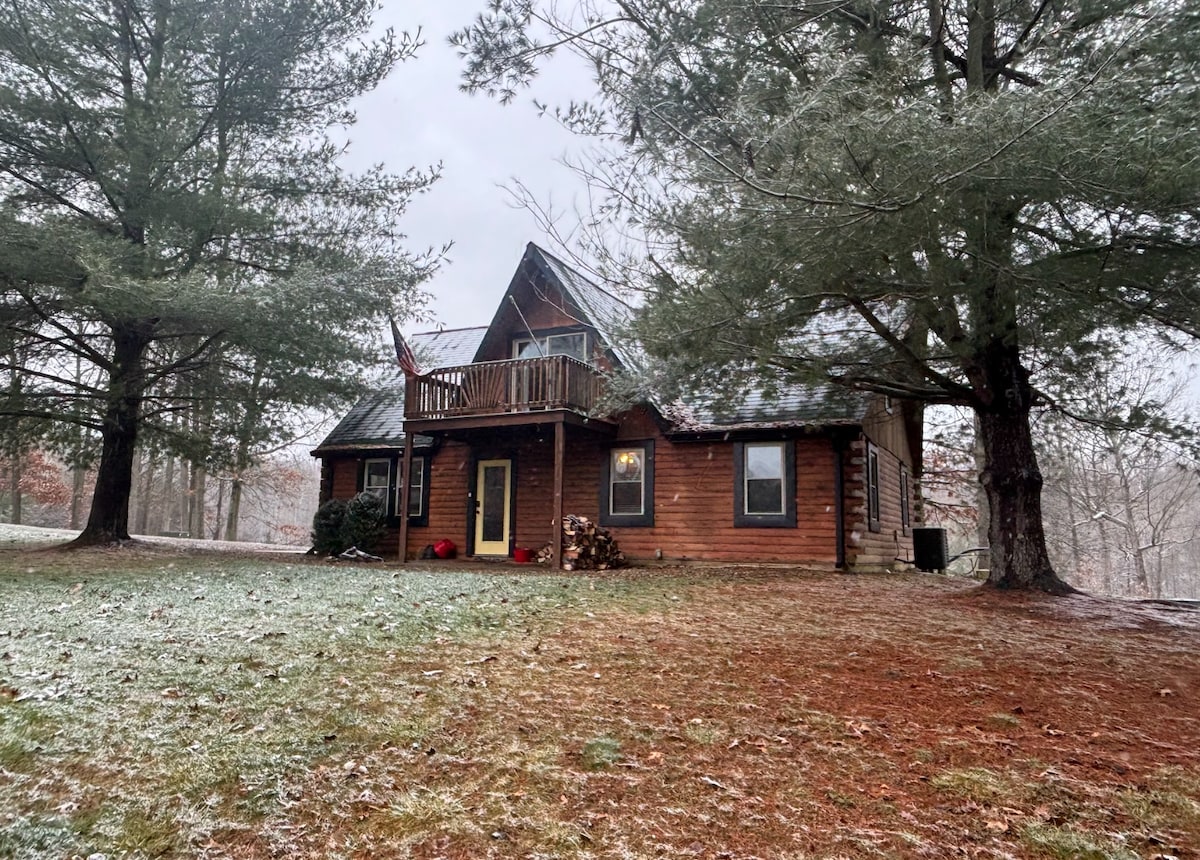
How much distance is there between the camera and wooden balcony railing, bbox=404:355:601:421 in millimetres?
11688

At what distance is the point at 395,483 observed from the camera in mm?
14828

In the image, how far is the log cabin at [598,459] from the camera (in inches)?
441

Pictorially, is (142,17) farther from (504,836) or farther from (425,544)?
(504,836)

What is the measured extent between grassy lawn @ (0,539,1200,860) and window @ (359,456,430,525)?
8.88m

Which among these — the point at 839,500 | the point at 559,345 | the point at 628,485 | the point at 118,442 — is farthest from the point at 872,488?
the point at 118,442

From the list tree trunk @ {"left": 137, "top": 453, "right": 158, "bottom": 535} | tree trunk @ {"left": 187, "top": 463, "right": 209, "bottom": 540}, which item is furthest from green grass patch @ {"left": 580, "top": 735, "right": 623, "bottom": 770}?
tree trunk @ {"left": 137, "top": 453, "right": 158, "bottom": 535}

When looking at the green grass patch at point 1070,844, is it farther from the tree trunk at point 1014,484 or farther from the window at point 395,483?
the window at point 395,483

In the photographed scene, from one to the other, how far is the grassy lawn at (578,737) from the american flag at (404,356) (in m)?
7.09

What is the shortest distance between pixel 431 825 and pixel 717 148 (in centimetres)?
553

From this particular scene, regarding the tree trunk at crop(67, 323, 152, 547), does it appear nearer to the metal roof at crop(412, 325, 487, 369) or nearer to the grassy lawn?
the metal roof at crop(412, 325, 487, 369)

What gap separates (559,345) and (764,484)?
4.98 m

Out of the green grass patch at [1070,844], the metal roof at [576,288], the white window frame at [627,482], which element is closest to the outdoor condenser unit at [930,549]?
the white window frame at [627,482]

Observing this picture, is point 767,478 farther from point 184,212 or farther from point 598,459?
point 184,212

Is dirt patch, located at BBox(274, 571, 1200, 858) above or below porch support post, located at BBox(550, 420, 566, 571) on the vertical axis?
below
